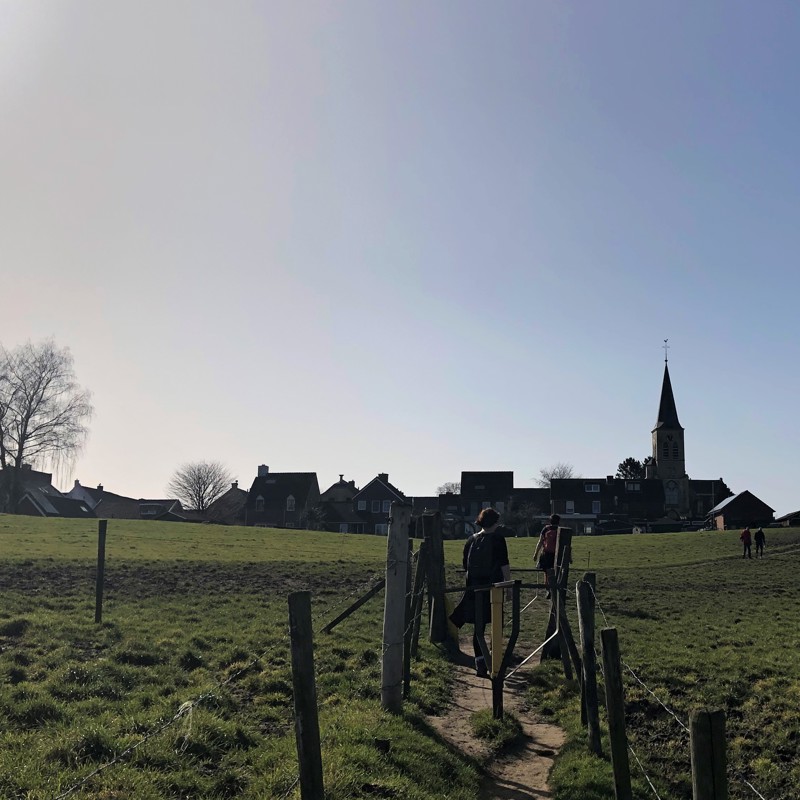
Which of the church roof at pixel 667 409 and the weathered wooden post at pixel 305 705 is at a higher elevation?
the church roof at pixel 667 409

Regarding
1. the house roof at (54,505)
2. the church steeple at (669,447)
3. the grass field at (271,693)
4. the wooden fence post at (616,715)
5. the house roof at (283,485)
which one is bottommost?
the grass field at (271,693)

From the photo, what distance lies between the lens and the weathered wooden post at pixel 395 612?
834 cm

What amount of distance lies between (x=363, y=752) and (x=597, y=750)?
223cm

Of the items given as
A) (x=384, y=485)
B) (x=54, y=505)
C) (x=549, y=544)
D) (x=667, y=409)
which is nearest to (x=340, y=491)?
(x=384, y=485)

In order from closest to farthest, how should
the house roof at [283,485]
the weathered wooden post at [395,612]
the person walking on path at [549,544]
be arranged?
the weathered wooden post at [395,612] → the person walking on path at [549,544] → the house roof at [283,485]

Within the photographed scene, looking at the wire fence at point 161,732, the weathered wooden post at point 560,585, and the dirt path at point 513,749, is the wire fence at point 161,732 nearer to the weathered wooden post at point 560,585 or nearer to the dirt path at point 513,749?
the dirt path at point 513,749

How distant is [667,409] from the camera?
361 ft

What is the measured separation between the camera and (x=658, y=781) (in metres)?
7.05

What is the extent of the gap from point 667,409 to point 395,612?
10781 cm

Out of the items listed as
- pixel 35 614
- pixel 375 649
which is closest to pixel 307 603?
pixel 375 649

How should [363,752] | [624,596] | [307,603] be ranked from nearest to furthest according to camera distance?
[307,603]
[363,752]
[624,596]

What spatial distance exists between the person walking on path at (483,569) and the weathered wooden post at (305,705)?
15.6 ft

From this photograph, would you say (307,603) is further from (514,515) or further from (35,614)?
(514,515)

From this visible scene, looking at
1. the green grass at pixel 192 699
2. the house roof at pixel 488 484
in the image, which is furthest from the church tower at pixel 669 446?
the green grass at pixel 192 699
